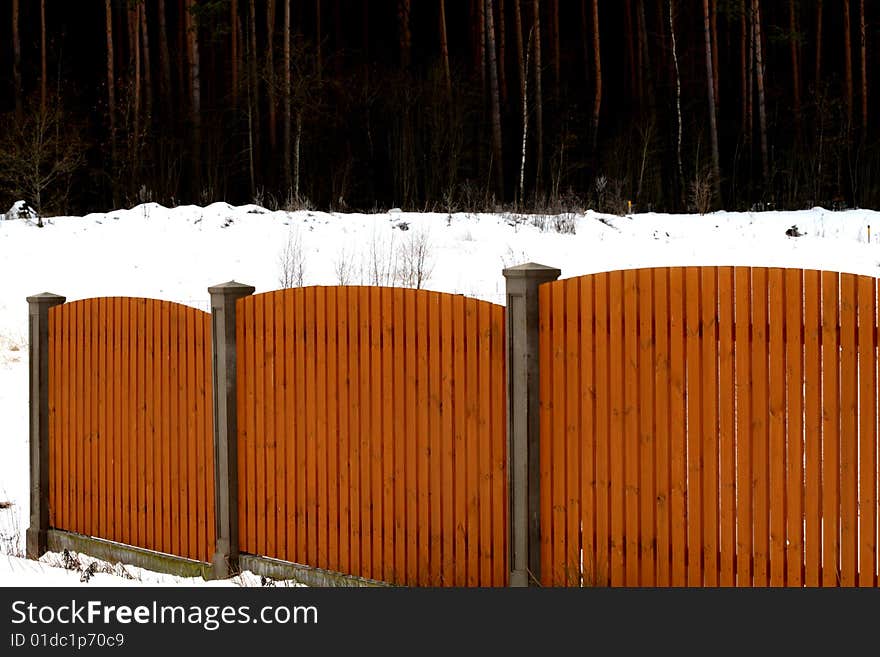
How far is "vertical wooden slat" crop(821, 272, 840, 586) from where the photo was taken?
3715mm

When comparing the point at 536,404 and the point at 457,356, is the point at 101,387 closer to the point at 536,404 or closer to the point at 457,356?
the point at 457,356

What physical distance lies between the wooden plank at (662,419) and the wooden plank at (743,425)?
0.96ft

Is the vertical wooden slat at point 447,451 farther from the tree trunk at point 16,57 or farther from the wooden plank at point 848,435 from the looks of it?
the tree trunk at point 16,57

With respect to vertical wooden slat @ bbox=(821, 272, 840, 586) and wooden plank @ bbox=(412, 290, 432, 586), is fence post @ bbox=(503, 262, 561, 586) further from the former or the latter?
vertical wooden slat @ bbox=(821, 272, 840, 586)

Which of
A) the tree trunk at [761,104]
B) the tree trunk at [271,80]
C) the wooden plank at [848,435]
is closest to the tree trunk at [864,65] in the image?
the tree trunk at [761,104]

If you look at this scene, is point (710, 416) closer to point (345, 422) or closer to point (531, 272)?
point (531, 272)

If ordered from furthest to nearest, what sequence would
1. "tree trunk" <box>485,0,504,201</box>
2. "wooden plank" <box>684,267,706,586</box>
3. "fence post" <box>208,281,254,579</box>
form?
1. "tree trunk" <box>485,0,504,201</box>
2. "fence post" <box>208,281,254,579</box>
3. "wooden plank" <box>684,267,706,586</box>

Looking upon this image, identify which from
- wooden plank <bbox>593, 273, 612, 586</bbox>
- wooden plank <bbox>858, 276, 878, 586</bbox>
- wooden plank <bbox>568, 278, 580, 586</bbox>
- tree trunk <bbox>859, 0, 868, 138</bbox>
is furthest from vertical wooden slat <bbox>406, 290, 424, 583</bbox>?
tree trunk <bbox>859, 0, 868, 138</bbox>

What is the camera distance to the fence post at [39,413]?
274 inches

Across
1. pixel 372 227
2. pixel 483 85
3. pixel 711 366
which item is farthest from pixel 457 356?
pixel 483 85

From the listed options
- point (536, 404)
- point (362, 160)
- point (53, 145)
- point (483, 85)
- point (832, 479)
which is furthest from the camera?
point (483, 85)

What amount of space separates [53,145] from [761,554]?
66.7 feet

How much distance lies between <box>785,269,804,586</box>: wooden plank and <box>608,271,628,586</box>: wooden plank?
2.32 ft

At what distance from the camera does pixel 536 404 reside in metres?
4.43
